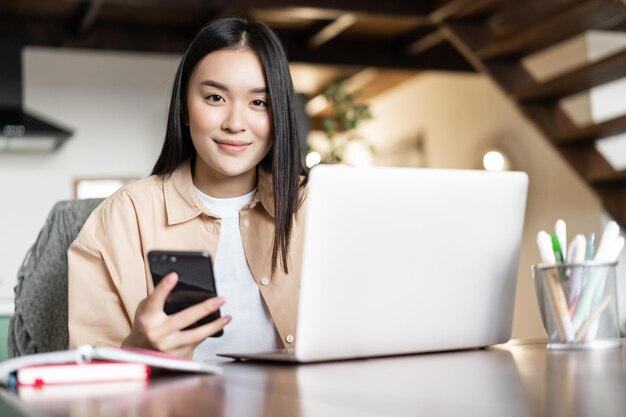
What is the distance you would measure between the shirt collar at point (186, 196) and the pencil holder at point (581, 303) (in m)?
0.67

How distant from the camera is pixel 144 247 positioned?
1.87m

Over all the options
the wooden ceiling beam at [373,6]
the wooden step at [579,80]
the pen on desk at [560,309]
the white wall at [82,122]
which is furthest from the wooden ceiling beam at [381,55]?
the pen on desk at [560,309]

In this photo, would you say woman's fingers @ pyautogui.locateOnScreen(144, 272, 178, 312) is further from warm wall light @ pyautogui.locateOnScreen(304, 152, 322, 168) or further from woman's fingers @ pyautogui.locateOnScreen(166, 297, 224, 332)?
warm wall light @ pyautogui.locateOnScreen(304, 152, 322, 168)

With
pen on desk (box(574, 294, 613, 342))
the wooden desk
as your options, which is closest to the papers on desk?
the wooden desk

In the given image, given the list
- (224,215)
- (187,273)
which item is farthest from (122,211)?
(187,273)

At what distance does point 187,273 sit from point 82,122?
14.5 feet

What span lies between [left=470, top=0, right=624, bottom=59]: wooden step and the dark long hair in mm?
2160

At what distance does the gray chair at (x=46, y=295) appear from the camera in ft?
6.84

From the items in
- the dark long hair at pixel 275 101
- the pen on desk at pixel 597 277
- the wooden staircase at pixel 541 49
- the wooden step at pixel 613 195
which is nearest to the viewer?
the pen on desk at pixel 597 277

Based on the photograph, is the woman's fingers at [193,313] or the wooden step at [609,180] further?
the wooden step at [609,180]

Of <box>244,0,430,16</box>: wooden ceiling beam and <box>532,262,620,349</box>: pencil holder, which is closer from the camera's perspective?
<box>532,262,620,349</box>: pencil holder

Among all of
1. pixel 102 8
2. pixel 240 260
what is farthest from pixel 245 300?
pixel 102 8

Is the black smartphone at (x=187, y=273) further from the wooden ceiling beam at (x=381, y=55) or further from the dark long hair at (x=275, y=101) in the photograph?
the wooden ceiling beam at (x=381, y=55)

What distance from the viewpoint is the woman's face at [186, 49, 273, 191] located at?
1.85 m
